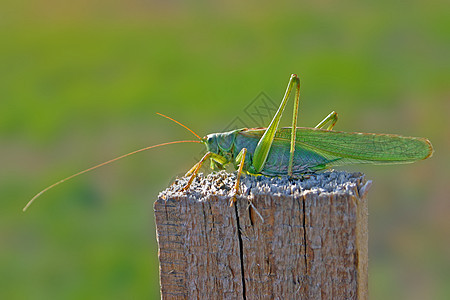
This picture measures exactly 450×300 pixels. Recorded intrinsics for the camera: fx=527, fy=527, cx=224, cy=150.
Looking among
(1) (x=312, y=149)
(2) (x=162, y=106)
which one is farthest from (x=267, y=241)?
(2) (x=162, y=106)

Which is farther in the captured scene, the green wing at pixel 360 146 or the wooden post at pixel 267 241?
the green wing at pixel 360 146

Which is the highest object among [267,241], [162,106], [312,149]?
[162,106]

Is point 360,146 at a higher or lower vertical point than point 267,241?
higher

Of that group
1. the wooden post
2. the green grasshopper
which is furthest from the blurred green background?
the wooden post

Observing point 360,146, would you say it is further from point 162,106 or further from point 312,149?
point 162,106

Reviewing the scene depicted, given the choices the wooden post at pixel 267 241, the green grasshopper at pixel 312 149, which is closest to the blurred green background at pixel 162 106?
the green grasshopper at pixel 312 149

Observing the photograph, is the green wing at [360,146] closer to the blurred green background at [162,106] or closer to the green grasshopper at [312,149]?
the green grasshopper at [312,149]

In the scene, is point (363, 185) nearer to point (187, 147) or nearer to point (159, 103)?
point (187, 147)
